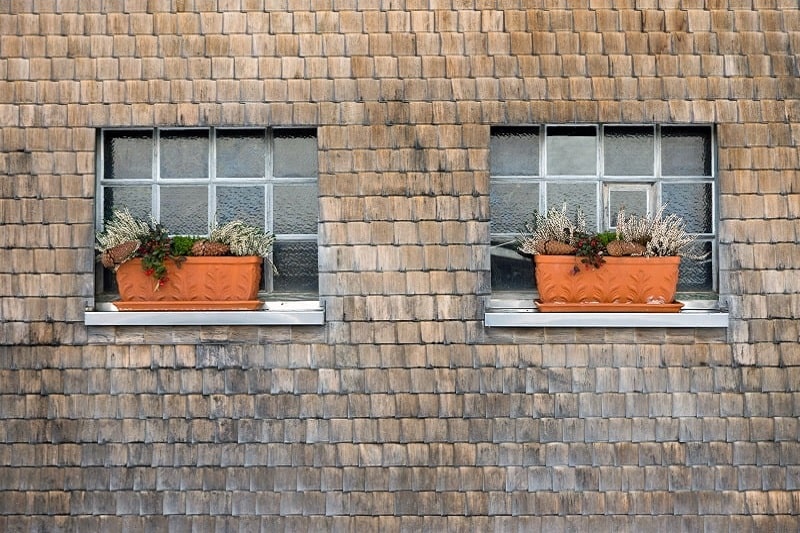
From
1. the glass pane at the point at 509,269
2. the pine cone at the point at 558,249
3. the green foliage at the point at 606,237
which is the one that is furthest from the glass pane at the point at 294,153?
the green foliage at the point at 606,237

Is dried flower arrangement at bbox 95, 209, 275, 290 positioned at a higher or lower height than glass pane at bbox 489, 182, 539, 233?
lower

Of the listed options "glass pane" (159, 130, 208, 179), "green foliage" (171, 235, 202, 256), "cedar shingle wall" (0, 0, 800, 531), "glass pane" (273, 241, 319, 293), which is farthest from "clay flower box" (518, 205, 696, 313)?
"glass pane" (159, 130, 208, 179)

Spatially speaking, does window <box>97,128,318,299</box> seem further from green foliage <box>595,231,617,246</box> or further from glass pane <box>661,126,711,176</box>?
glass pane <box>661,126,711,176</box>

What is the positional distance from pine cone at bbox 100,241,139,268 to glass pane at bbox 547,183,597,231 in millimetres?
2672

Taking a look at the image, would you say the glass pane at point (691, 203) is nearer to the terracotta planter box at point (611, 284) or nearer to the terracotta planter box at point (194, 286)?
the terracotta planter box at point (611, 284)

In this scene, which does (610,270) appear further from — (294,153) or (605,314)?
(294,153)

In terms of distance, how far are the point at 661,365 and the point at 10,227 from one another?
420 cm

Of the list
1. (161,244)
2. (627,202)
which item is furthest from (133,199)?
(627,202)

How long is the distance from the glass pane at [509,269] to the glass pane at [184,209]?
1938mm

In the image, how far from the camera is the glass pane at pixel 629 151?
5.40 metres

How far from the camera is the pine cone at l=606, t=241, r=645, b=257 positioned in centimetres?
507

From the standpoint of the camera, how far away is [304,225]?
5.38 m

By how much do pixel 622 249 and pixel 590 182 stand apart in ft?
1.85

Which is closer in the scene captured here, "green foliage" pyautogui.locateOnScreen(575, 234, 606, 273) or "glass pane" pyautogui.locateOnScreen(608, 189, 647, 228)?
"green foliage" pyautogui.locateOnScreen(575, 234, 606, 273)
